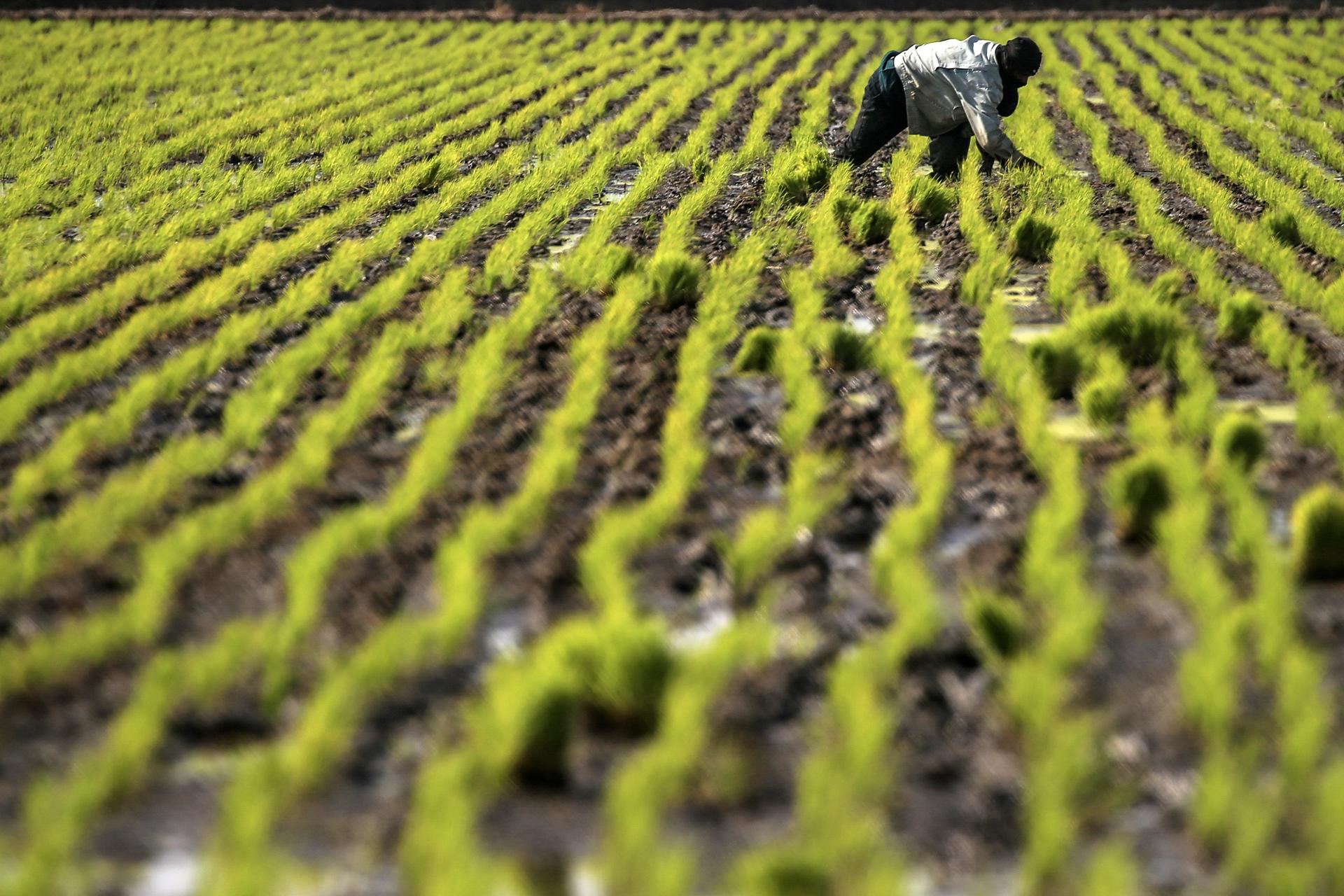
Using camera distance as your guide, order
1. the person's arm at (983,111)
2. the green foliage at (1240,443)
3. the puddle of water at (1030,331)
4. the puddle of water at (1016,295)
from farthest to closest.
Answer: the person's arm at (983,111)
the puddle of water at (1016,295)
the puddle of water at (1030,331)
the green foliage at (1240,443)

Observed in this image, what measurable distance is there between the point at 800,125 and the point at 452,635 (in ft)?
17.4

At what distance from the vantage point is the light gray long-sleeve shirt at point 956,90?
4.89 m

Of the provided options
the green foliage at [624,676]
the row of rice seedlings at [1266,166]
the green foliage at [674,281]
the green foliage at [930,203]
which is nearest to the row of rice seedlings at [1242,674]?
the green foliage at [624,676]

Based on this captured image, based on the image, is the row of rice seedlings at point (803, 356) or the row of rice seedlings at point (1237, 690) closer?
the row of rice seedlings at point (1237, 690)

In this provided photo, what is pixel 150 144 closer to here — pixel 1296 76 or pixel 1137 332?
pixel 1137 332

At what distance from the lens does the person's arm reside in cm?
488

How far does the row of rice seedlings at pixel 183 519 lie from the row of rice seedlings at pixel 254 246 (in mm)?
570

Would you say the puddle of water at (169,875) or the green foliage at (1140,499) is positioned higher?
the puddle of water at (169,875)

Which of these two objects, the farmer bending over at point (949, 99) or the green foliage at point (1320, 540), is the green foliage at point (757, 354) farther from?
the farmer bending over at point (949, 99)

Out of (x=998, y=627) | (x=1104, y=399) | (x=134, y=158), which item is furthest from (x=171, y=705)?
(x=134, y=158)

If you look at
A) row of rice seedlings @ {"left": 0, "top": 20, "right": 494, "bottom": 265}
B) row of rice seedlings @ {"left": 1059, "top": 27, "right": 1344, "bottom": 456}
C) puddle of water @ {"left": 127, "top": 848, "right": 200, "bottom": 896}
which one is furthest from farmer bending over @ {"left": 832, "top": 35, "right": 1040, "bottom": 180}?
puddle of water @ {"left": 127, "top": 848, "right": 200, "bottom": 896}

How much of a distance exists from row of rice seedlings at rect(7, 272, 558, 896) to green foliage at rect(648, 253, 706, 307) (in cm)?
92

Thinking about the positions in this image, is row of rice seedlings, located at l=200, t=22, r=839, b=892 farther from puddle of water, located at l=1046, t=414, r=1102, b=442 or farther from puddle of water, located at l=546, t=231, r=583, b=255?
puddle of water, located at l=546, t=231, r=583, b=255

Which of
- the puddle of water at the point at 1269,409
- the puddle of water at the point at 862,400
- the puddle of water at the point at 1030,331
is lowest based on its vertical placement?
the puddle of water at the point at 1269,409
